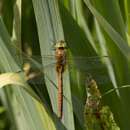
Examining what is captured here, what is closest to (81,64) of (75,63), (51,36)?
(75,63)

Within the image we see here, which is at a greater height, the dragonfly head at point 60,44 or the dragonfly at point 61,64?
the dragonfly head at point 60,44

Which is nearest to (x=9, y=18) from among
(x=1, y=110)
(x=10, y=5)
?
(x=10, y=5)

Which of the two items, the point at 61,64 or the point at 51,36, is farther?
the point at 61,64

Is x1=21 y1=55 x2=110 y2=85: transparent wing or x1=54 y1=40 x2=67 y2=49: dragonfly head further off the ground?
x1=54 y1=40 x2=67 y2=49: dragonfly head

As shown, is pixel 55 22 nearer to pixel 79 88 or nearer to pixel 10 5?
pixel 79 88

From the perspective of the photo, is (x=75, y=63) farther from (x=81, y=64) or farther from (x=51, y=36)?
(x=51, y=36)

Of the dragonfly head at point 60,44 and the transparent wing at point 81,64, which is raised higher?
the dragonfly head at point 60,44

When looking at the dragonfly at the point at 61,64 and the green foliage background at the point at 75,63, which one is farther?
the dragonfly at the point at 61,64
